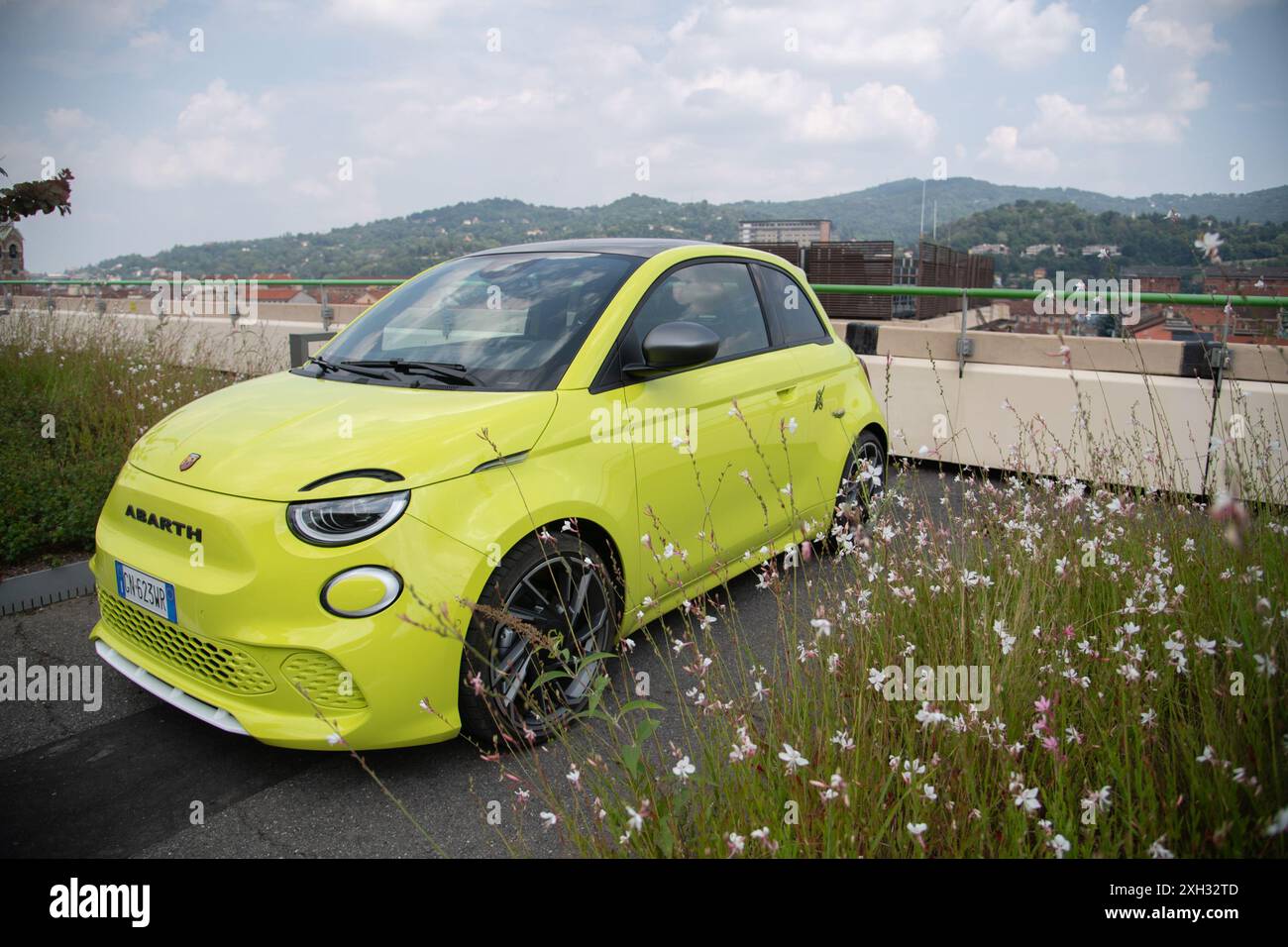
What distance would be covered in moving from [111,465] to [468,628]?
Answer: 4.17m

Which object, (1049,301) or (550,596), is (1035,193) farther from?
(550,596)

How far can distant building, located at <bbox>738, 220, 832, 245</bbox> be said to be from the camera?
2003 centimetres

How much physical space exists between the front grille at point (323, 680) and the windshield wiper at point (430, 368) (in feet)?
4.05

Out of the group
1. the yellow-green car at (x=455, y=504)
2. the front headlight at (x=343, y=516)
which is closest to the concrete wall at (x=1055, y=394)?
the yellow-green car at (x=455, y=504)

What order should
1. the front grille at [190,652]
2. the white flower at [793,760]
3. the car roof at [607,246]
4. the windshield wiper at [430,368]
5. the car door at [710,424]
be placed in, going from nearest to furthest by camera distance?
the white flower at [793,760] < the front grille at [190,652] < the windshield wiper at [430,368] < the car door at [710,424] < the car roof at [607,246]

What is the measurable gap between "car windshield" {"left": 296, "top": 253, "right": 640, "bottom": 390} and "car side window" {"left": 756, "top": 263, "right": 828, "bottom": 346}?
1.08m

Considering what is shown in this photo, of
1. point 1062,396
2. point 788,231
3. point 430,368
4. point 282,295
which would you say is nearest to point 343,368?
point 430,368

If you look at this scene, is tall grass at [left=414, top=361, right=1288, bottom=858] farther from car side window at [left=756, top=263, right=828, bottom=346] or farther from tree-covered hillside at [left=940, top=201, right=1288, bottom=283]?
car side window at [left=756, top=263, right=828, bottom=346]

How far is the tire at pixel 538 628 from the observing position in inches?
118

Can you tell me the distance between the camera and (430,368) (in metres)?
3.69

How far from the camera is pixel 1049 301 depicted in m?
7.34

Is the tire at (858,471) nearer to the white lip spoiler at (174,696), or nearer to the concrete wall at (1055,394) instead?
the concrete wall at (1055,394)
